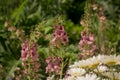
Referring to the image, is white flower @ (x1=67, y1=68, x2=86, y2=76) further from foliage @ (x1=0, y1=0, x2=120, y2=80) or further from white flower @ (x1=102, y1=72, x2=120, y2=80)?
foliage @ (x1=0, y1=0, x2=120, y2=80)

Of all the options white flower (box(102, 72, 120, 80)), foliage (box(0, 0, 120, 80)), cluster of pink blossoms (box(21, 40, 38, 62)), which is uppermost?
foliage (box(0, 0, 120, 80))

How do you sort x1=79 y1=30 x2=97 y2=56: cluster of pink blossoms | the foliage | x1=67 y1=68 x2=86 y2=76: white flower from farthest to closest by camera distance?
x1=79 y1=30 x2=97 y2=56: cluster of pink blossoms → the foliage → x1=67 y1=68 x2=86 y2=76: white flower

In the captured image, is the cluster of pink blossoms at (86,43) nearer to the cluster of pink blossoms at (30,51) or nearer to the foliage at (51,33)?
the foliage at (51,33)

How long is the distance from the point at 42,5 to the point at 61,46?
3.22m

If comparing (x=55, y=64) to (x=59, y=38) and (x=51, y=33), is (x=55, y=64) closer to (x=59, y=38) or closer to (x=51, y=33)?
(x=59, y=38)

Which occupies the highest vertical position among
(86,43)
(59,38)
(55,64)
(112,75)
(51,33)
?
(51,33)

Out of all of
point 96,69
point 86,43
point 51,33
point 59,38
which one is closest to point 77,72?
point 96,69

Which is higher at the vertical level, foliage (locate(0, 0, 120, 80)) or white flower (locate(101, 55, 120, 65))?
foliage (locate(0, 0, 120, 80))

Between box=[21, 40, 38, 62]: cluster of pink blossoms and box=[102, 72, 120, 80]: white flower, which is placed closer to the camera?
box=[102, 72, 120, 80]: white flower

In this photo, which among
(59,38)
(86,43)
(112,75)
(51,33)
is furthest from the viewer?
(51,33)

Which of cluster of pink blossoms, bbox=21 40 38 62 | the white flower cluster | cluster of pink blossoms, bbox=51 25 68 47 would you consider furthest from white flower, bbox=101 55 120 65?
cluster of pink blossoms, bbox=21 40 38 62

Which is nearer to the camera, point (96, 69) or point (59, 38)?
point (96, 69)

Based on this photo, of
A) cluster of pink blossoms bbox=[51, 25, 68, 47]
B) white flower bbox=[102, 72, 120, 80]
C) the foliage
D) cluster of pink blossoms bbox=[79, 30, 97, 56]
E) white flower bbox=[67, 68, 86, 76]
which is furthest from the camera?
cluster of pink blossoms bbox=[79, 30, 97, 56]

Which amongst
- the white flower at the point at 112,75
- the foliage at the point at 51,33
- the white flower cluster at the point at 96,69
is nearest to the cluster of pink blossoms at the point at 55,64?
the foliage at the point at 51,33
